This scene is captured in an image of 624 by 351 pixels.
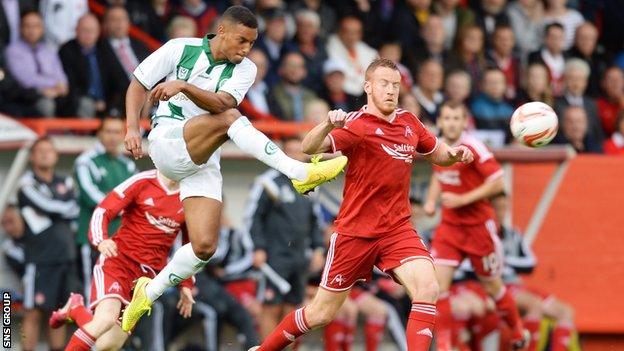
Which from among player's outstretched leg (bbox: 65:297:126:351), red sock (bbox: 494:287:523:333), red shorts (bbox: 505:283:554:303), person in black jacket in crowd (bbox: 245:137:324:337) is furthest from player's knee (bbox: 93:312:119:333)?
red shorts (bbox: 505:283:554:303)

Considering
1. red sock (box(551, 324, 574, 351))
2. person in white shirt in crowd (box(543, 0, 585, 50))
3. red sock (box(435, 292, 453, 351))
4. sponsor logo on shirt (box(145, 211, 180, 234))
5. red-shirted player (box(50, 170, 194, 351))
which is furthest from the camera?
person in white shirt in crowd (box(543, 0, 585, 50))

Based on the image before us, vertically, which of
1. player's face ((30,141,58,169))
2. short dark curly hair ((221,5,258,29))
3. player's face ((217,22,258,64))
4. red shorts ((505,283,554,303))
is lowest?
red shorts ((505,283,554,303))

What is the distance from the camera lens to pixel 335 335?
14.9 meters

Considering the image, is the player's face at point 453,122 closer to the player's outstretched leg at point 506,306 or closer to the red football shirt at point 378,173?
the player's outstretched leg at point 506,306

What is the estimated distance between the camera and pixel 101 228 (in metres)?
11.6

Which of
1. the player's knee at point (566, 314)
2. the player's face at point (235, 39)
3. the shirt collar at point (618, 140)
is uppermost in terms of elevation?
the player's face at point (235, 39)

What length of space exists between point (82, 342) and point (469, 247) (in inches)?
150

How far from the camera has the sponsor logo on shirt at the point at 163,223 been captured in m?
11.9

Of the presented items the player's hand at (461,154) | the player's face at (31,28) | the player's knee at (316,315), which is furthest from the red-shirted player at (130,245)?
the player's face at (31,28)

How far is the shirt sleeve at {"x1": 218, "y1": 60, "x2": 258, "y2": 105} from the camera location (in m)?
10.6

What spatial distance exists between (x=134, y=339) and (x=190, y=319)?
2.31 feet

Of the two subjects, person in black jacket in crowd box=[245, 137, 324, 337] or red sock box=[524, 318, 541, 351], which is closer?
person in black jacket in crowd box=[245, 137, 324, 337]

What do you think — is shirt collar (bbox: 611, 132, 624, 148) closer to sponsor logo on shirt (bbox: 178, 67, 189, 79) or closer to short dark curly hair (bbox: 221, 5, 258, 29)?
short dark curly hair (bbox: 221, 5, 258, 29)

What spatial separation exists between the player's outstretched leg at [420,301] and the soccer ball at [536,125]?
156 cm
